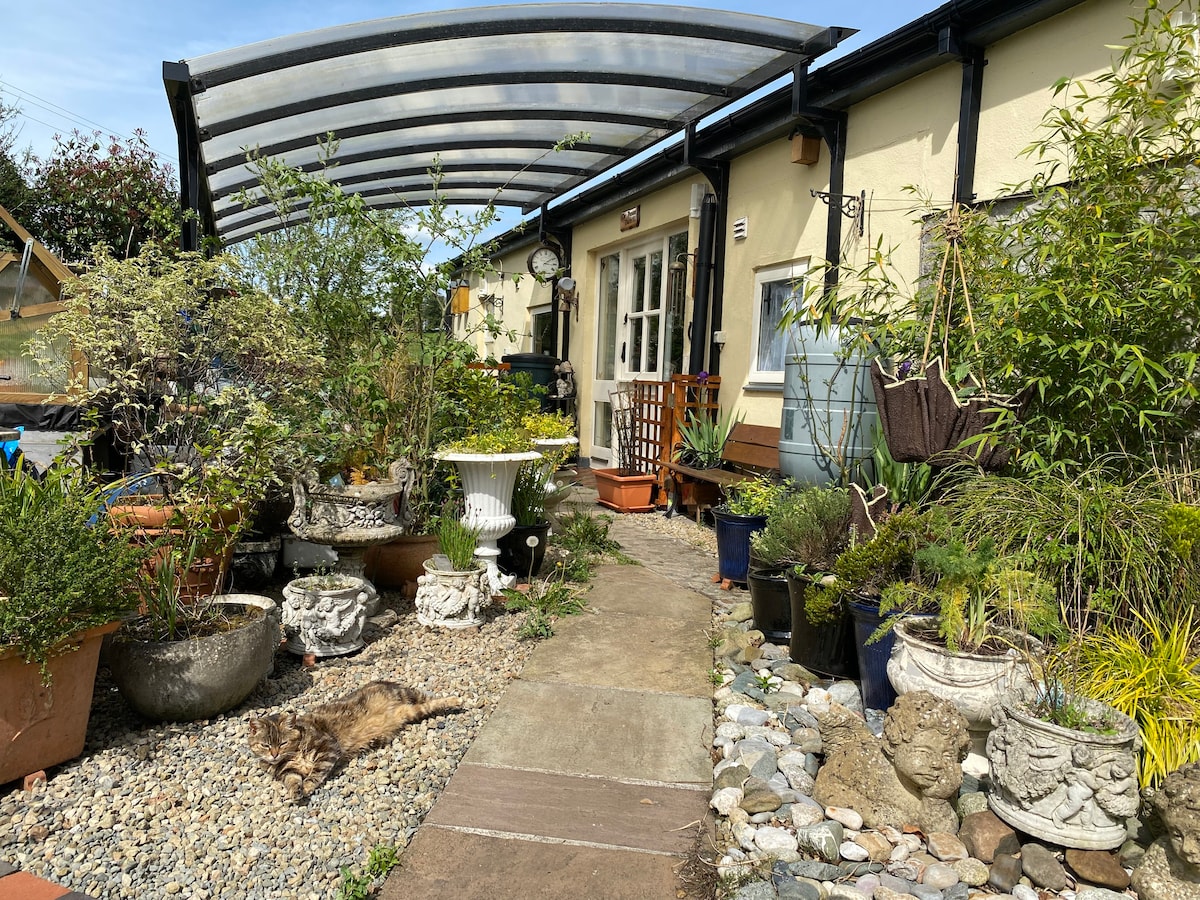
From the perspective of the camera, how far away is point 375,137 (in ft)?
23.0

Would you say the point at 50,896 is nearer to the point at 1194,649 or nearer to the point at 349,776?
the point at 349,776

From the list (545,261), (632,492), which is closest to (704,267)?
(632,492)

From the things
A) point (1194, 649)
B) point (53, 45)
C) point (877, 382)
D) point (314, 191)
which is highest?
point (53, 45)

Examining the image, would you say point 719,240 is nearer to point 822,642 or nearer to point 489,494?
point 489,494

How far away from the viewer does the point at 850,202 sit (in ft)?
18.2

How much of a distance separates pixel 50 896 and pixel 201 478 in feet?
5.77

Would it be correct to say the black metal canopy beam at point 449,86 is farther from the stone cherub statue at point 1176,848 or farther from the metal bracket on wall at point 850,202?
the stone cherub statue at point 1176,848

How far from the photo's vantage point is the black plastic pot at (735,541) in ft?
15.2

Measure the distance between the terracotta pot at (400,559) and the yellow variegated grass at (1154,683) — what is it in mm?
3218

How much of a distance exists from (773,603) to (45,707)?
286 cm

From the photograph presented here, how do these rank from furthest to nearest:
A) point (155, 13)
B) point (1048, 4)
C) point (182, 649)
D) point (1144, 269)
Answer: point (155, 13), point (1048, 4), point (1144, 269), point (182, 649)

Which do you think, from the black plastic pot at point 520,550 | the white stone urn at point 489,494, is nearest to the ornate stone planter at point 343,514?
the white stone urn at point 489,494

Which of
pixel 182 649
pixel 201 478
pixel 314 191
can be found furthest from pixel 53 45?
pixel 182 649

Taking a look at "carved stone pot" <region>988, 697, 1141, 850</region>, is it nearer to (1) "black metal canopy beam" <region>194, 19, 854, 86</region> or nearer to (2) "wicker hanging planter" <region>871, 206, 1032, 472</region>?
(2) "wicker hanging planter" <region>871, 206, 1032, 472</region>
